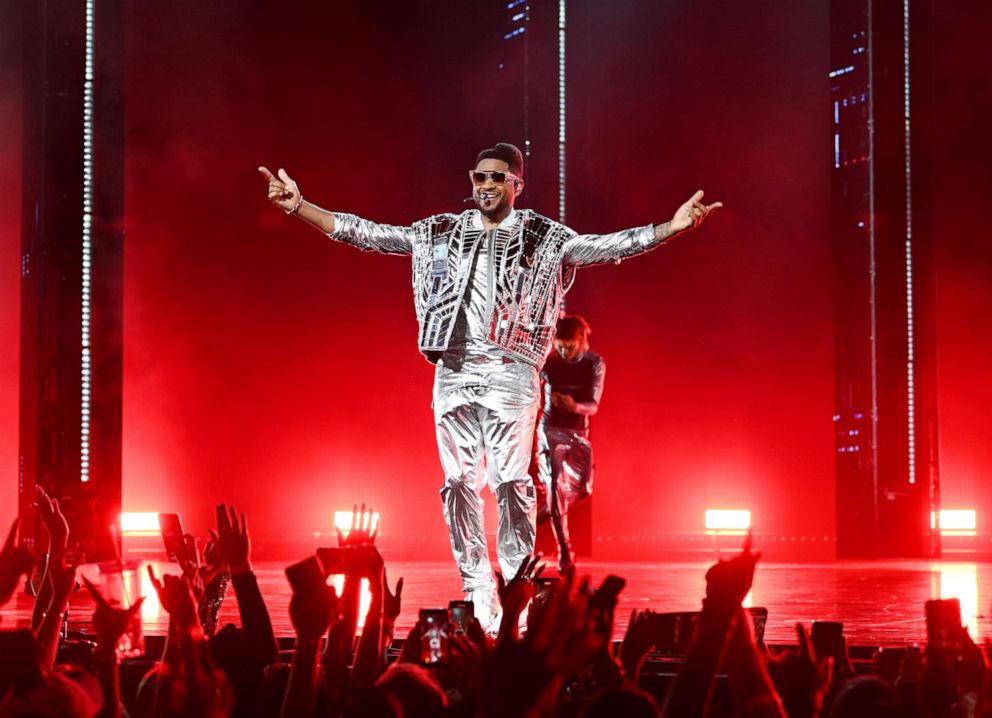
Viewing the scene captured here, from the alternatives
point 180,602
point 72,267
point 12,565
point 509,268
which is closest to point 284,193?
point 509,268

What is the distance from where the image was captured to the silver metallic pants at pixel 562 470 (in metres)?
7.18

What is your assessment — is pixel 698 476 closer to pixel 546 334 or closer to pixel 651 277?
pixel 651 277

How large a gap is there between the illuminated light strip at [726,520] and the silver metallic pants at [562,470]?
2114 millimetres

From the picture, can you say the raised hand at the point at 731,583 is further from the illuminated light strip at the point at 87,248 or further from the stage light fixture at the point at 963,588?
the illuminated light strip at the point at 87,248

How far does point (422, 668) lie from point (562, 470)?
4961mm

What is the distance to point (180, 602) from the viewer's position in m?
2.19

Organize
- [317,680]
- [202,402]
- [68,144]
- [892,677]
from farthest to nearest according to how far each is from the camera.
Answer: [202,402] < [68,144] < [892,677] < [317,680]

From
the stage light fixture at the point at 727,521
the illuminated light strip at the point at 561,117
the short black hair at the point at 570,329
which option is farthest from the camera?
the stage light fixture at the point at 727,521

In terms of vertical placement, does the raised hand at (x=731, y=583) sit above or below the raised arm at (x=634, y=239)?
→ below

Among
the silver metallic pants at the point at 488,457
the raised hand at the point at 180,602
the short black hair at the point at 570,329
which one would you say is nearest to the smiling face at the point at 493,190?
the silver metallic pants at the point at 488,457

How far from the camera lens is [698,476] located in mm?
9234

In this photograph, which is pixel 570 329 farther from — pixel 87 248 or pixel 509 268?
pixel 87 248

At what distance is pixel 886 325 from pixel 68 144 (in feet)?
20.1

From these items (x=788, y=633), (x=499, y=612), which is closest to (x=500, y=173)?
(x=499, y=612)
